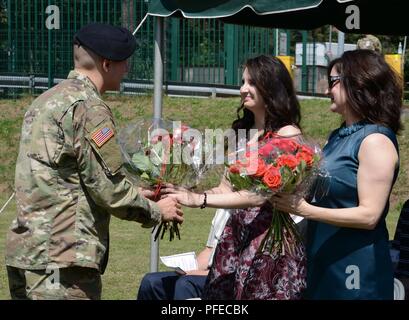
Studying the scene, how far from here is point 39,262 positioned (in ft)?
13.6

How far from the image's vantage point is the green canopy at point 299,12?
507 cm

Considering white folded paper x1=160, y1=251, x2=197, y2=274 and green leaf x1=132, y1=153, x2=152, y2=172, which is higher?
green leaf x1=132, y1=153, x2=152, y2=172

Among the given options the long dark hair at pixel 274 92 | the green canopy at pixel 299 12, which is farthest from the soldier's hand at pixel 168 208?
the green canopy at pixel 299 12

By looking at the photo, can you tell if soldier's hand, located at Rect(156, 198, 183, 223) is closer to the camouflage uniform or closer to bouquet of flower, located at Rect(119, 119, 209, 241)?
bouquet of flower, located at Rect(119, 119, 209, 241)

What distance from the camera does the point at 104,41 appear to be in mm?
4281

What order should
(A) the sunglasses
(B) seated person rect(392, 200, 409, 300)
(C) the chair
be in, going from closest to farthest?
(A) the sunglasses < (C) the chair < (B) seated person rect(392, 200, 409, 300)

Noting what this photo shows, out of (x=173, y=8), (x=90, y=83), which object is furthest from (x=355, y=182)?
(x=173, y=8)

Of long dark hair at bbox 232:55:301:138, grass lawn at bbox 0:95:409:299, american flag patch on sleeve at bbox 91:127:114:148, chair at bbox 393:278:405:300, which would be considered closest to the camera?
american flag patch on sleeve at bbox 91:127:114:148

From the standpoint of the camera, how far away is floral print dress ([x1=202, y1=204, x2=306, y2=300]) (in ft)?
14.8

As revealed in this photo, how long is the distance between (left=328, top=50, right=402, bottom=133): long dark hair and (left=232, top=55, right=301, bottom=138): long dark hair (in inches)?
21.0

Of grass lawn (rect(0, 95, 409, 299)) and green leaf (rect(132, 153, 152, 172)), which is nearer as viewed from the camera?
green leaf (rect(132, 153, 152, 172))

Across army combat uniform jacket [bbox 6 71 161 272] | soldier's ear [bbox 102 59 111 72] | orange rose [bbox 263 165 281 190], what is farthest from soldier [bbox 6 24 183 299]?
orange rose [bbox 263 165 281 190]
